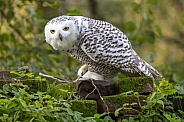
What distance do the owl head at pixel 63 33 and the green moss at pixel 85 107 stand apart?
1.86 ft

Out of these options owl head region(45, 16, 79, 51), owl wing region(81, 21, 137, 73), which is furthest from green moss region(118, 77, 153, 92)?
owl head region(45, 16, 79, 51)

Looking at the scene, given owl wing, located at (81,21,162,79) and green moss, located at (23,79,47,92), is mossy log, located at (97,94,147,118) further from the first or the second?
owl wing, located at (81,21,162,79)

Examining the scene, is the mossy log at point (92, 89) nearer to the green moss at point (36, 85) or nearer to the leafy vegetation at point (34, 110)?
the green moss at point (36, 85)

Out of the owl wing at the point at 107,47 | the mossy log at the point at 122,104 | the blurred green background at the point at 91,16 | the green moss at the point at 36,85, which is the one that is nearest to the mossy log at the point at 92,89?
the mossy log at the point at 122,104

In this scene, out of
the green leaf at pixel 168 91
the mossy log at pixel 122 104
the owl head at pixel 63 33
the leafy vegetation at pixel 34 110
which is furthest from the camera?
the owl head at pixel 63 33

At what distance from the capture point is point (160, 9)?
850cm

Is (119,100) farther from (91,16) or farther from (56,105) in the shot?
(91,16)

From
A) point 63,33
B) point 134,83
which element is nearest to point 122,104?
point 134,83

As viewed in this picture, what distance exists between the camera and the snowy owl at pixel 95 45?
10.6 feet

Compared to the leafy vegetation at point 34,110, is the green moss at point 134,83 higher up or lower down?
higher up

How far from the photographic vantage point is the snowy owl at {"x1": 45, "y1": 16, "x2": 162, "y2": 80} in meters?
3.23

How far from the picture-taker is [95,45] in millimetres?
3291

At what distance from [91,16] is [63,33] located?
477cm

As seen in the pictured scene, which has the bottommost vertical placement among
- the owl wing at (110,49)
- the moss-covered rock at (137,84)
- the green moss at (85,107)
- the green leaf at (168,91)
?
the green moss at (85,107)
